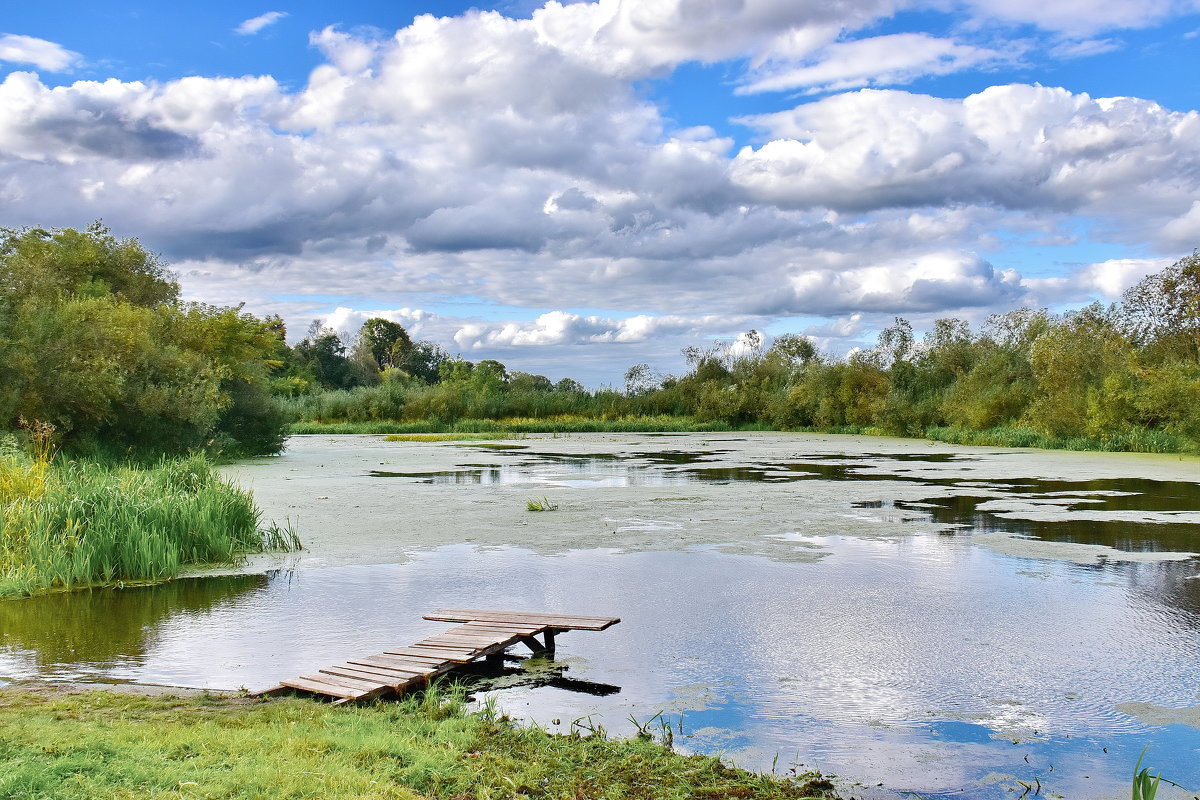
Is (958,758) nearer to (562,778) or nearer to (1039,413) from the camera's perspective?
(562,778)

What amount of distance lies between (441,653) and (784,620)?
274 cm

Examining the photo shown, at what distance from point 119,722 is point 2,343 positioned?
11.8 meters

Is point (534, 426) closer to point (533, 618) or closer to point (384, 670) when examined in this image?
point (533, 618)

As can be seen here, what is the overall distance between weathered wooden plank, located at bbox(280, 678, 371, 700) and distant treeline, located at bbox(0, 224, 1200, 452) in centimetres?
1141

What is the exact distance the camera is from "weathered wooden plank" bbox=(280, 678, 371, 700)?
16.0ft

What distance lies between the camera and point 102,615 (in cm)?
719

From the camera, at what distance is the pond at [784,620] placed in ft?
15.3

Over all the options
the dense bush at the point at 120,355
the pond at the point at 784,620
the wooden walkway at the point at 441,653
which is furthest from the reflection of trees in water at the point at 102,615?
the dense bush at the point at 120,355

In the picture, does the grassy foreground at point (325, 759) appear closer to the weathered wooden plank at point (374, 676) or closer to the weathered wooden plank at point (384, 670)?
the weathered wooden plank at point (374, 676)

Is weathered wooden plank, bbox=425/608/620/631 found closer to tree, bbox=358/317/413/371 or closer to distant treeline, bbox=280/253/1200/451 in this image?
distant treeline, bbox=280/253/1200/451

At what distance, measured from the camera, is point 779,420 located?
4541cm

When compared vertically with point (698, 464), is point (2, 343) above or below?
above

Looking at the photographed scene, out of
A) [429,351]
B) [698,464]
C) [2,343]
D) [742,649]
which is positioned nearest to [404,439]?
[698,464]

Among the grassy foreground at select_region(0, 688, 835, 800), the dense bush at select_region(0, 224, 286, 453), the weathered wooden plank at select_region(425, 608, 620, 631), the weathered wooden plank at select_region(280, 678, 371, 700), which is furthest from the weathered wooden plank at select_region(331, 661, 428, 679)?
the dense bush at select_region(0, 224, 286, 453)
